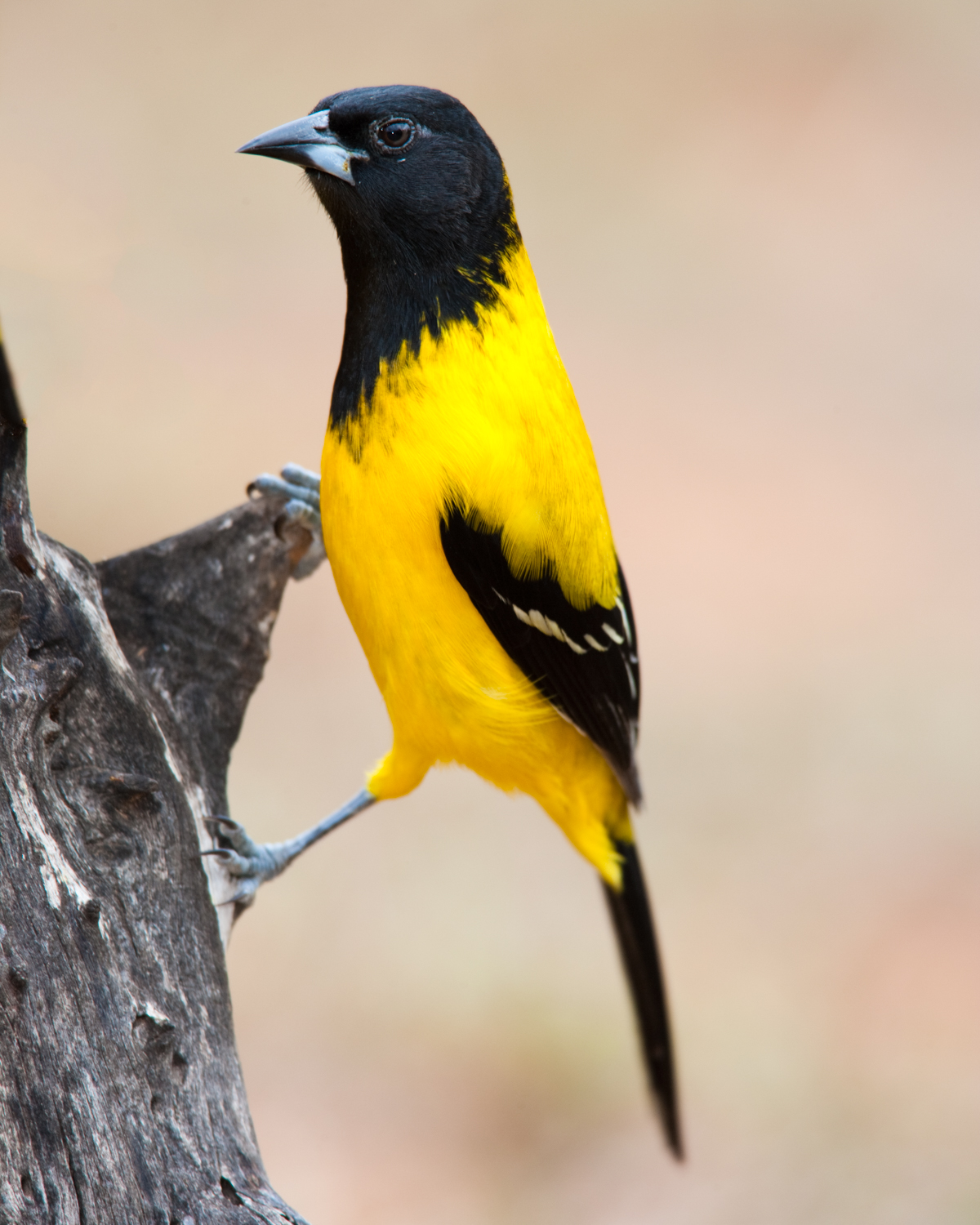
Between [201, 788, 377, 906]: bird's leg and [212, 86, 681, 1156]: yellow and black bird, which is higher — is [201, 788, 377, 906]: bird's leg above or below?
below

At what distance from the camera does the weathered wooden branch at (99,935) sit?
2.30 metres

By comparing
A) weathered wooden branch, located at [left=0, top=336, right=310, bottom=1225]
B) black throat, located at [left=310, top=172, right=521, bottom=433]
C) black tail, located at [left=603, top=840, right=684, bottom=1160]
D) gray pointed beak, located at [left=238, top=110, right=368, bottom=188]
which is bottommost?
black tail, located at [left=603, top=840, right=684, bottom=1160]

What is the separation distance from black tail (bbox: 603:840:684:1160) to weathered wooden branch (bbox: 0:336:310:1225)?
148cm

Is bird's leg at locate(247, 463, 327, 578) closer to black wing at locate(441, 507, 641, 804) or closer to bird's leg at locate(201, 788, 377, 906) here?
black wing at locate(441, 507, 641, 804)

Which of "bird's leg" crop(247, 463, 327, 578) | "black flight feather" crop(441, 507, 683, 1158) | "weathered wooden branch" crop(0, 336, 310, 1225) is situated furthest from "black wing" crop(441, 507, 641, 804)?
"weathered wooden branch" crop(0, 336, 310, 1225)

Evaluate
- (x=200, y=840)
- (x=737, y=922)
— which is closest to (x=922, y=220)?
(x=737, y=922)

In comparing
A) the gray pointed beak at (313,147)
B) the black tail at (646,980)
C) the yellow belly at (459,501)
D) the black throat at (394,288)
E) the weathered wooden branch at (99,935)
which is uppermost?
the gray pointed beak at (313,147)

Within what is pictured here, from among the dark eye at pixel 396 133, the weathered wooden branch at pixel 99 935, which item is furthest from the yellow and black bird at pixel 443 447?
the weathered wooden branch at pixel 99 935

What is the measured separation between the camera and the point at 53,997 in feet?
7.73

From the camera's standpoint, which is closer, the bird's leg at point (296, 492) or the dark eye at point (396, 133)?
the dark eye at point (396, 133)

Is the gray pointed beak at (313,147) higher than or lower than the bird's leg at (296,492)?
higher

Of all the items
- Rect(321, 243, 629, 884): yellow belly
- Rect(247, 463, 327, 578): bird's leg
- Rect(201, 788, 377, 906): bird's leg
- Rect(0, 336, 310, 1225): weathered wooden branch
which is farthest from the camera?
Rect(247, 463, 327, 578): bird's leg

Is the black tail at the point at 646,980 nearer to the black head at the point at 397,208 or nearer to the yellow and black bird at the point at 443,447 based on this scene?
the yellow and black bird at the point at 443,447

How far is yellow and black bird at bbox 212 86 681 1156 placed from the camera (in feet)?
9.75
